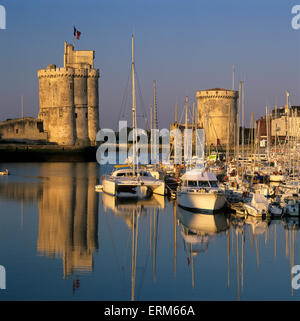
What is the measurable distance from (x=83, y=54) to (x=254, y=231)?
3604cm

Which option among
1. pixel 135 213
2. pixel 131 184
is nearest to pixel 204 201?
pixel 135 213

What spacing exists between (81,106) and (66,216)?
29.9 m

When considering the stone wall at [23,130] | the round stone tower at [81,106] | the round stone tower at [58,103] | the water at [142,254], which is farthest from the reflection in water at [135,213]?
the stone wall at [23,130]

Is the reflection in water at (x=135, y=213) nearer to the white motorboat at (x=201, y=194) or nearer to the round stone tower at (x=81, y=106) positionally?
the white motorboat at (x=201, y=194)

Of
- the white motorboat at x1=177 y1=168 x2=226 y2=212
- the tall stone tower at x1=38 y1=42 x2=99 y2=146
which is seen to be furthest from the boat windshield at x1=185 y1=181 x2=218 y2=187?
the tall stone tower at x1=38 y1=42 x2=99 y2=146

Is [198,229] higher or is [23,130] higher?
[23,130]

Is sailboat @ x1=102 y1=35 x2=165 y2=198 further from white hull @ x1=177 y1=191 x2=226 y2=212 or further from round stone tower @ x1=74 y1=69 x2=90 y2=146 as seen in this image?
round stone tower @ x1=74 y1=69 x2=90 y2=146

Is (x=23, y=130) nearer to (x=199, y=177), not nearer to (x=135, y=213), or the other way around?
(x=135, y=213)

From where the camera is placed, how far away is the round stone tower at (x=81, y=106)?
44.5m

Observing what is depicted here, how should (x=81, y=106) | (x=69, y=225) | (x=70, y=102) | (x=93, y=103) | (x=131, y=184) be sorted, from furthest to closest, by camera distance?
(x=93, y=103) → (x=81, y=106) → (x=70, y=102) → (x=131, y=184) → (x=69, y=225)

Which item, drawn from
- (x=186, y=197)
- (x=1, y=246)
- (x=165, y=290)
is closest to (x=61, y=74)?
(x=186, y=197)

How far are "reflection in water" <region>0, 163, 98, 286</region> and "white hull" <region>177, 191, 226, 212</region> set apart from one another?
94.9 inches

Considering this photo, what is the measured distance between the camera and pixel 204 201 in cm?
1458

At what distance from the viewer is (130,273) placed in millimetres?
9594
